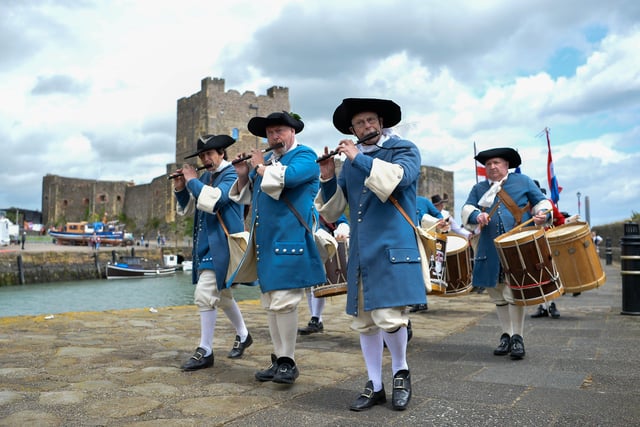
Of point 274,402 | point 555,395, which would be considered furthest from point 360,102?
point 555,395

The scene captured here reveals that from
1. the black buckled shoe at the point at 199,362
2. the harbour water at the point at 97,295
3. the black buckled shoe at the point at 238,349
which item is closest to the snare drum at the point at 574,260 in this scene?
the black buckled shoe at the point at 238,349

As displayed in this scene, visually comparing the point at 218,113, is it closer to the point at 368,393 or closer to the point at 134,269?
the point at 134,269

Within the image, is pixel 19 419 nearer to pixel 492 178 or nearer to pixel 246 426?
pixel 246 426

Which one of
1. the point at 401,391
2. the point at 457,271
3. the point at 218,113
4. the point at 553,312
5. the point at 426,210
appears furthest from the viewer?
the point at 218,113

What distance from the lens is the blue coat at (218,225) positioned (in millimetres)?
4488

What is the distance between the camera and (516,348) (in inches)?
187

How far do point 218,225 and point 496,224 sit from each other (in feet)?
8.15

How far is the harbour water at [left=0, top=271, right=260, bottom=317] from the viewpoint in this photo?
73.0 feet

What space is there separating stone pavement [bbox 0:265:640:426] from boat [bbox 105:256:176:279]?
31365 mm

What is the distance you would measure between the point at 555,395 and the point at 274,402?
1.72m

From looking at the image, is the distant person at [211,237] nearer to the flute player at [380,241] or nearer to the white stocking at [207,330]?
the white stocking at [207,330]

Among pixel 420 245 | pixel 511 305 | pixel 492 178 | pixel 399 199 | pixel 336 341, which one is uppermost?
pixel 492 178

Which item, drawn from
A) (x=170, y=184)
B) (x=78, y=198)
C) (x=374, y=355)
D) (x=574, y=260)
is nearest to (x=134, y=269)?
(x=170, y=184)

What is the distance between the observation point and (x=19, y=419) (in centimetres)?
307
